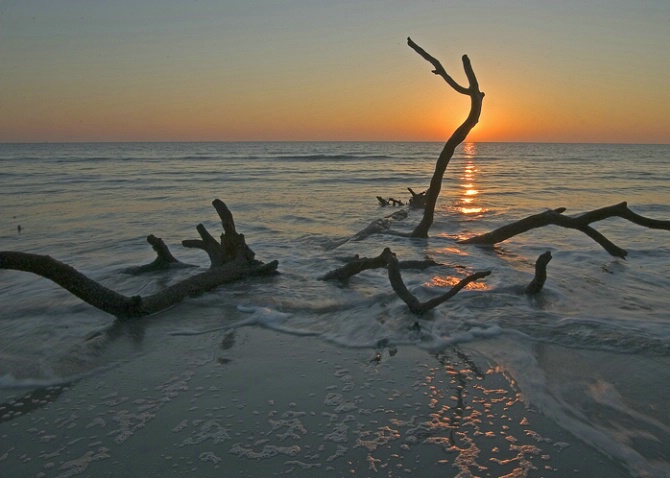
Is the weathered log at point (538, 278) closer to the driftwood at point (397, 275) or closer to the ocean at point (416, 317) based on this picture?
the ocean at point (416, 317)

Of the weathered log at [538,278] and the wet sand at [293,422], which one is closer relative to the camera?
the wet sand at [293,422]

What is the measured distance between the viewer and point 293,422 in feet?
12.3

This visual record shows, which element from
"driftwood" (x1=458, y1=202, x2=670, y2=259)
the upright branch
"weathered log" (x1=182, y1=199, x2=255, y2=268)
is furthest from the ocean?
the upright branch

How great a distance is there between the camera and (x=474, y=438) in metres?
3.49

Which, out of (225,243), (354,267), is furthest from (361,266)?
(225,243)

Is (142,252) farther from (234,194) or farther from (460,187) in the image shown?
(460,187)

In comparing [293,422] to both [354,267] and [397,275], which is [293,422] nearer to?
[397,275]

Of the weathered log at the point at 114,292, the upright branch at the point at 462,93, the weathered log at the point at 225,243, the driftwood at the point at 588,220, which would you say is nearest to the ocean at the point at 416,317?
the weathered log at the point at 114,292

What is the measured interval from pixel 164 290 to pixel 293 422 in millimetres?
3318

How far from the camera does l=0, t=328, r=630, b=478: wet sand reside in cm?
326

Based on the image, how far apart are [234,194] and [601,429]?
853 inches

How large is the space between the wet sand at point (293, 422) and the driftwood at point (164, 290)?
1.06 meters

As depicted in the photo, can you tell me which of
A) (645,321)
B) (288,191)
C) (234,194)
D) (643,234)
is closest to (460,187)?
(288,191)

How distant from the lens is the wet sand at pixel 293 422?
326 cm
